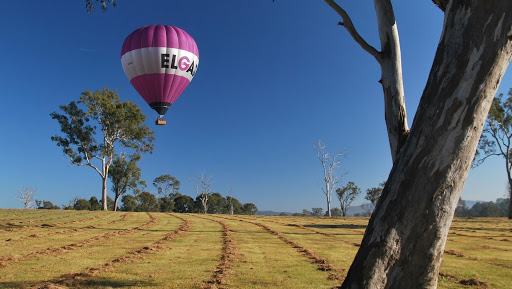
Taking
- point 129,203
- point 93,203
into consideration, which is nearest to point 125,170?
point 129,203

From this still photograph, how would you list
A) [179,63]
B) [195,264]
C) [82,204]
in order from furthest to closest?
[82,204] < [179,63] < [195,264]

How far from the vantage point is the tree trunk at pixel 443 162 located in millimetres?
2852

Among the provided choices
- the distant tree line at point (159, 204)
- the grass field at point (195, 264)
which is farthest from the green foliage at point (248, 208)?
the grass field at point (195, 264)

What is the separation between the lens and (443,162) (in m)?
2.88

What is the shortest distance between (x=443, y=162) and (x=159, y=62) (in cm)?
1832

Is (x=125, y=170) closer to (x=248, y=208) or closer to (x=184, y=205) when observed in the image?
(x=184, y=205)

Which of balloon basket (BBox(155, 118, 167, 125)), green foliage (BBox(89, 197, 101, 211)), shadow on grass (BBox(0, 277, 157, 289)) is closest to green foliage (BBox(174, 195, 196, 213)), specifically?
green foliage (BBox(89, 197, 101, 211))

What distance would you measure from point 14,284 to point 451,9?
292 inches

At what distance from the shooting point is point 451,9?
10.1 feet

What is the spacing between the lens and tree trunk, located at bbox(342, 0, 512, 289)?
2.85m

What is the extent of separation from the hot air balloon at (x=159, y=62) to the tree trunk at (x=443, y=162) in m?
18.1

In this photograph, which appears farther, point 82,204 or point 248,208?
point 248,208

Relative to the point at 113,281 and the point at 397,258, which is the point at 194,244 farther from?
the point at 397,258

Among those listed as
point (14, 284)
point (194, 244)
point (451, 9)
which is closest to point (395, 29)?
point (451, 9)
